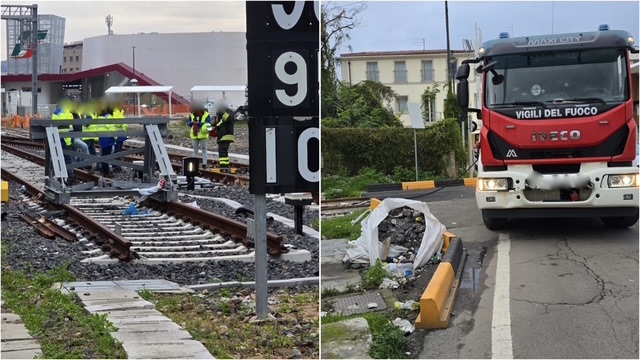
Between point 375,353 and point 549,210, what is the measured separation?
5.18 metres

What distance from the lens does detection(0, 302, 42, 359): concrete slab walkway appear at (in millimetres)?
5914

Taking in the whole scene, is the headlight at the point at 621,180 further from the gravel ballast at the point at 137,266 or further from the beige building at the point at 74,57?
the beige building at the point at 74,57

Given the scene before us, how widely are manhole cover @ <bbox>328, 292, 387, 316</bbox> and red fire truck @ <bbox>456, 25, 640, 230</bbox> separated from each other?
3.31 metres

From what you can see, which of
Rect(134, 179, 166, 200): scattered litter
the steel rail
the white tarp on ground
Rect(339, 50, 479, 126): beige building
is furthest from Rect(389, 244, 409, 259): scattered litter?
Rect(339, 50, 479, 126): beige building

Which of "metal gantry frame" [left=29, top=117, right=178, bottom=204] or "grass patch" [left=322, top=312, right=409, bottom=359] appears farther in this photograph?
"metal gantry frame" [left=29, top=117, right=178, bottom=204]

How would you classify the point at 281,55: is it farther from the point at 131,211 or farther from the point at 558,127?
the point at 131,211

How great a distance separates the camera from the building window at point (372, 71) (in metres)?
50.2

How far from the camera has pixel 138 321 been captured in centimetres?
684

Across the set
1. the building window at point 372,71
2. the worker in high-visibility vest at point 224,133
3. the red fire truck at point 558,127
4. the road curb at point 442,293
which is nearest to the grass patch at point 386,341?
the road curb at point 442,293

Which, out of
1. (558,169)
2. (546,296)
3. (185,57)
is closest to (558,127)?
(558,169)

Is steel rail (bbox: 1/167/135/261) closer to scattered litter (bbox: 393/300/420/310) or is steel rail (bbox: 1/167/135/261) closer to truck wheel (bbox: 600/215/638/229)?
scattered litter (bbox: 393/300/420/310)

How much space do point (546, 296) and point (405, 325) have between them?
1.59 metres

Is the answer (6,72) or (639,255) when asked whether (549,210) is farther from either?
(6,72)

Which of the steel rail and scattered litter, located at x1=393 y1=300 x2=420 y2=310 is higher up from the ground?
the steel rail
